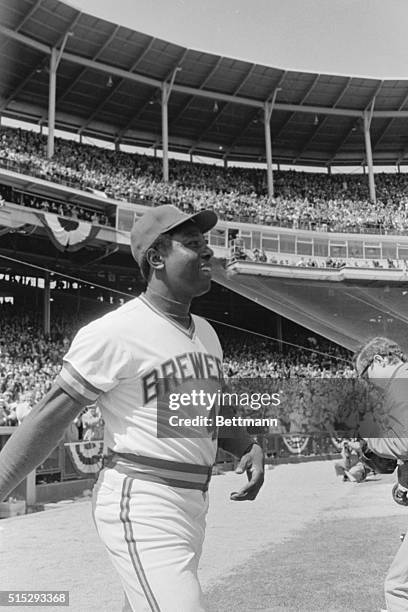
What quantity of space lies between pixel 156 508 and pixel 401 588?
1766 mm

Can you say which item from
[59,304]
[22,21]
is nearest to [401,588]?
[59,304]

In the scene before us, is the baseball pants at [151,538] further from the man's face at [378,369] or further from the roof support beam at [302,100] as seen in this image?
the roof support beam at [302,100]

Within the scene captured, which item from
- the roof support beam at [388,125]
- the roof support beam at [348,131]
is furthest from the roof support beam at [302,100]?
the roof support beam at [388,125]

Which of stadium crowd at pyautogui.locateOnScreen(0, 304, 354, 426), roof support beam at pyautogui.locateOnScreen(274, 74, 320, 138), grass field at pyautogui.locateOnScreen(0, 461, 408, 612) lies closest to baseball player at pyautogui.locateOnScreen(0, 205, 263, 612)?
grass field at pyautogui.locateOnScreen(0, 461, 408, 612)

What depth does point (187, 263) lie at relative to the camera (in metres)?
2.21

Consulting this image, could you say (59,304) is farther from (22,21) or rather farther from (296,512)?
(296,512)

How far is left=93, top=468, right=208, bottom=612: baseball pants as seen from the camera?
1.85 meters

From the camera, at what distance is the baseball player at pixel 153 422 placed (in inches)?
74.0

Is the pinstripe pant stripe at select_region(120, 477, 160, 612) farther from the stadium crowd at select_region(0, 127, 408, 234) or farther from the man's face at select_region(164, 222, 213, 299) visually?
the stadium crowd at select_region(0, 127, 408, 234)

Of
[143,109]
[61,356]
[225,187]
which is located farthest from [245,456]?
[143,109]

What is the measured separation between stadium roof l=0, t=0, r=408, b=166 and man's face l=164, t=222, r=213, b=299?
2599 centimetres

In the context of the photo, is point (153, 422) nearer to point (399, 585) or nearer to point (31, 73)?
point (399, 585)

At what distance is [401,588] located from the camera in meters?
3.10

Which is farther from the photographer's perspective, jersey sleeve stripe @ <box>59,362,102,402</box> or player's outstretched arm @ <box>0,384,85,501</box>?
jersey sleeve stripe @ <box>59,362,102,402</box>
